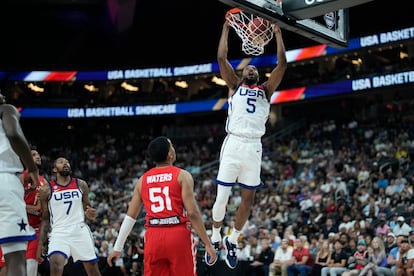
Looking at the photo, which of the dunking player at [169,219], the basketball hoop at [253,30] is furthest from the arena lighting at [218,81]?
the dunking player at [169,219]

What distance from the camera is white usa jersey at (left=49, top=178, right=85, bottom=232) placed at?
9.24m

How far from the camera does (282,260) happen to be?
14648 millimetres

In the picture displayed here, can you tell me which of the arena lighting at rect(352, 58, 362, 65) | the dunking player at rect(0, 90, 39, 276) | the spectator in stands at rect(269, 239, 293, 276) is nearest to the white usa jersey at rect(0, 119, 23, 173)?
the dunking player at rect(0, 90, 39, 276)

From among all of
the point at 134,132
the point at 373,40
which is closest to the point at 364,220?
the point at 373,40

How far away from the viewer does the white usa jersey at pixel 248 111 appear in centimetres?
856

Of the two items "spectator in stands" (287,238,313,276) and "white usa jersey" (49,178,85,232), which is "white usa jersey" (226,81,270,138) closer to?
"white usa jersey" (49,178,85,232)

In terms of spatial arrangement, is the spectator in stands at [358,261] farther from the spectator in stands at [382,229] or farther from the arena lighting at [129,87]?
the arena lighting at [129,87]

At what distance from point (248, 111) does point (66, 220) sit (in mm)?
3066

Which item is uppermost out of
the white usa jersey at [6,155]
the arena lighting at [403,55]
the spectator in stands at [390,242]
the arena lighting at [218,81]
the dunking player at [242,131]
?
the arena lighting at [218,81]

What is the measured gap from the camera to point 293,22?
7672mm

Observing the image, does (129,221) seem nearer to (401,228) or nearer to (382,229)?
(401,228)

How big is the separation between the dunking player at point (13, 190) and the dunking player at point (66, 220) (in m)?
3.31

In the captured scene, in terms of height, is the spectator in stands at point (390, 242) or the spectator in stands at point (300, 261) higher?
the spectator in stands at point (390, 242)

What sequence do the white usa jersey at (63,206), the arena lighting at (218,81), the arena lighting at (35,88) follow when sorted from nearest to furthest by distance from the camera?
the white usa jersey at (63,206) → the arena lighting at (218,81) → the arena lighting at (35,88)
